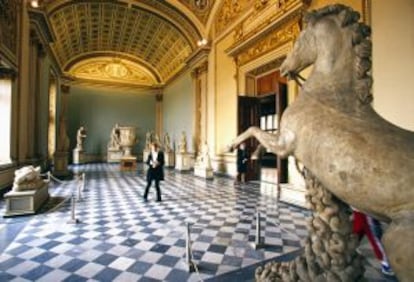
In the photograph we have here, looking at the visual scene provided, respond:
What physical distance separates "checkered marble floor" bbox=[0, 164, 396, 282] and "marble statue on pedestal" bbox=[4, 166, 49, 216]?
0.77ft

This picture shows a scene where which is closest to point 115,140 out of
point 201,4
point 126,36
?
point 126,36

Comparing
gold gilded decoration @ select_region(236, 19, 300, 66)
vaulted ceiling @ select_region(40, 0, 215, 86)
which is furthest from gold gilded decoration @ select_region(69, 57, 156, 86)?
gold gilded decoration @ select_region(236, 19, 300, 66)

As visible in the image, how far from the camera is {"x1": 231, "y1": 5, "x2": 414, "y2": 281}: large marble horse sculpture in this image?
1.20 metres

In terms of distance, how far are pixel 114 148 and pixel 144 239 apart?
16.1 metres

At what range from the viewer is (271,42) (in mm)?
8000

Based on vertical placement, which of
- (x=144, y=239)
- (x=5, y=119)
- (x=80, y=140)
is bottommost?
(x=144, y=239)

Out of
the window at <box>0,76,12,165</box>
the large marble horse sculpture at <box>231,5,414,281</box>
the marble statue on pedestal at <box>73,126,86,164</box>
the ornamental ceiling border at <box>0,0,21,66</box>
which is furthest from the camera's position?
the marble statue on pedestal at <box>73,126,86,164</box>

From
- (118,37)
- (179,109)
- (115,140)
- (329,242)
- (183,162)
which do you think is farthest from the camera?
(115,140)

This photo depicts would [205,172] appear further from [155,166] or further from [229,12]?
[229,12]

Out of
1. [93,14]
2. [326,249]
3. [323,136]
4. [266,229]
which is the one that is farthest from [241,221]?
[93,14]

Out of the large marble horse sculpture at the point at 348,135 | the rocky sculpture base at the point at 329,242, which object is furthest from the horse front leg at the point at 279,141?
the rocky sculpture base at the point at 329,242

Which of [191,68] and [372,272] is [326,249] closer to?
[372,272]

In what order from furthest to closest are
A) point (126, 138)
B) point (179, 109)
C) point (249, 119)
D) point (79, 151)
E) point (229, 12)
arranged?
point (126, 138)
point (179, 109)
point (79, 151)
point (229, 12)
point (249, 119)

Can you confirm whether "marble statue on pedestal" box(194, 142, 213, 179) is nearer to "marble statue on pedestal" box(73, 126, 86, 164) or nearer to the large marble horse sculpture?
the large marble horse sculpture
